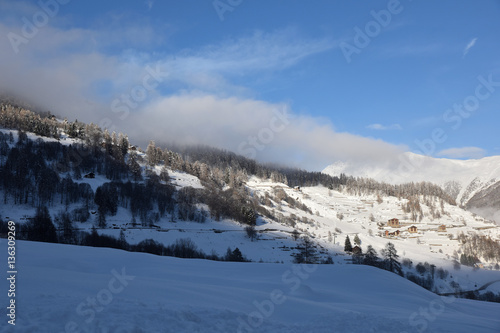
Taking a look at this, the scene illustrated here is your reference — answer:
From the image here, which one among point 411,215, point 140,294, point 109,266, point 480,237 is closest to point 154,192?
point 109,266

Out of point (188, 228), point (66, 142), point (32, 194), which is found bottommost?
point (188, 228)

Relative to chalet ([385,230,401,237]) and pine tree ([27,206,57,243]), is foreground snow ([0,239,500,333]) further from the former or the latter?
chalet ([385,230,401,237])

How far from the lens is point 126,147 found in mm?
142500

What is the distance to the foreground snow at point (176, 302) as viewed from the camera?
10.8 m

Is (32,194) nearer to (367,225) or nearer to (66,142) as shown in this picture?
(66,142)

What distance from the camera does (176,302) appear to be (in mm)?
13414

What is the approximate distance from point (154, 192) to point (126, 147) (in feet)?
155

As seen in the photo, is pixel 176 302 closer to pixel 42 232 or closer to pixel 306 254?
pixel 42 232

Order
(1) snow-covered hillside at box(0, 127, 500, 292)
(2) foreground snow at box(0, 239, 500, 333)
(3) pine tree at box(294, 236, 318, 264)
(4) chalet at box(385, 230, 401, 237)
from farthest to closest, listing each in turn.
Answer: (4) chalet at box(385, 230, 401, 237) < (1) snow-covered hillside at box(0, 127, 500, 292) < (3) pine tree at box(294, 236, 318, 264) < (2) foreground snow at box(0, 239, 500, 333)

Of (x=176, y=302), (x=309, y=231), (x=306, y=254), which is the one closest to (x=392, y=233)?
(x=309, y=231)

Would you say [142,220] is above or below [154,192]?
below

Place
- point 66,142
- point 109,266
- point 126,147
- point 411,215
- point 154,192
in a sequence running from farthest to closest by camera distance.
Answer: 1. point 411,215
2. point 126,147
3. point 66,142
4. point 154,192
5. point 109,266

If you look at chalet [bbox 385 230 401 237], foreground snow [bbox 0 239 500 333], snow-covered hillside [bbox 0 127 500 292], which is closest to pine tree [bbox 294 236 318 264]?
snow-covered hillside [bbox 0 127 500 292]

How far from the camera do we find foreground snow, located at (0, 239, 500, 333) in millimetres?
10820
